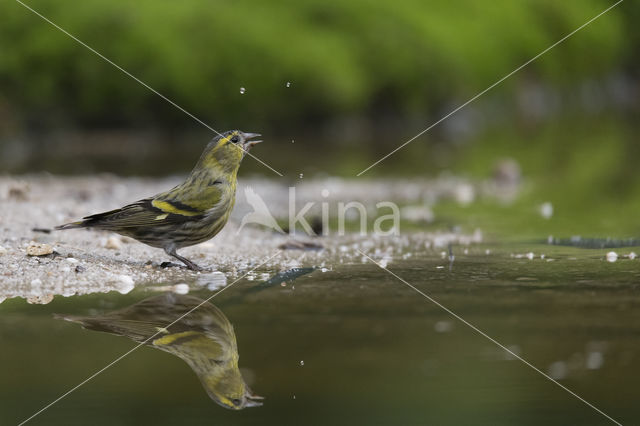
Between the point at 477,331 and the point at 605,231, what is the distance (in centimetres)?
402

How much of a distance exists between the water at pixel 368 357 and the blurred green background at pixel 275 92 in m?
8.64

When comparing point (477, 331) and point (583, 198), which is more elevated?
point (583, 198)

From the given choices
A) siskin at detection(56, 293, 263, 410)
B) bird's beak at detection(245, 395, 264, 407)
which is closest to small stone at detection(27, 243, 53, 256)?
siskin at detection(56, 293, 263, 410)

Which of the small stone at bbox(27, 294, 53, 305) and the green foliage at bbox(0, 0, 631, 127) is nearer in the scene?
the small stone at bbox(27, 294, 53, 305)

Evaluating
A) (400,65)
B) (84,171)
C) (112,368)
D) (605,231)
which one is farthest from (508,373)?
(400,65)

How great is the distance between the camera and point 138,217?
5910mm

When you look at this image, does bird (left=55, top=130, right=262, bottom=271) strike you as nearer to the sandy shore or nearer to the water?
the sandy shore

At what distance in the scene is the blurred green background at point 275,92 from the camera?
53.9ft

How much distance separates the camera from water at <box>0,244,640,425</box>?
3.26 meters

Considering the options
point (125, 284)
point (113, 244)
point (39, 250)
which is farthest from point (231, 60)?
point (125, 284)

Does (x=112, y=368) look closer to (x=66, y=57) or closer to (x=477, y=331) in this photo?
(x=477, y=331)

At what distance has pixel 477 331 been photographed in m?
4.34

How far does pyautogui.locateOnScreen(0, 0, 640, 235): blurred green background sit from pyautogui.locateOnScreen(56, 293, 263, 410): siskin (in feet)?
29.1

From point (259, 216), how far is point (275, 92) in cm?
1158
